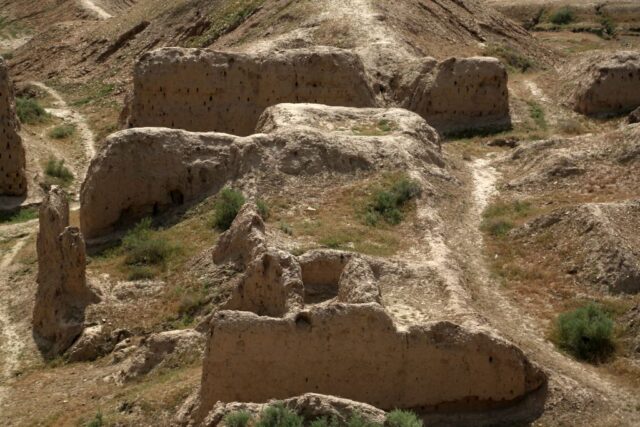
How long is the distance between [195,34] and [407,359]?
3242 cm

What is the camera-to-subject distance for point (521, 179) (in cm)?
2617

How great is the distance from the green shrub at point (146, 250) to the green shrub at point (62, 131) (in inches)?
599

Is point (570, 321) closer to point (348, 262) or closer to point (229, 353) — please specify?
point (348, 262)

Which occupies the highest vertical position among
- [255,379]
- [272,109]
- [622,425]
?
[272,109]

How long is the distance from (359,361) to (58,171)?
20455 mm

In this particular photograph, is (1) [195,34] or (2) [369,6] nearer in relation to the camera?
(2) [369,6]

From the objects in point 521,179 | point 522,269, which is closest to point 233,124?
point 521,179

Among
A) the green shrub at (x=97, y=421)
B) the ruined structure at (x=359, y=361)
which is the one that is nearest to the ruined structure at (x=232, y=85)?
the green shrub at (x=97, y=421)

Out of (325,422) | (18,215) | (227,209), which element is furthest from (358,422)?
(18,215)

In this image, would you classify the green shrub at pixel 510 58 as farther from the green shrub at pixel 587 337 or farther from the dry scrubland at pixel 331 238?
the green shrub at pixel 587 337

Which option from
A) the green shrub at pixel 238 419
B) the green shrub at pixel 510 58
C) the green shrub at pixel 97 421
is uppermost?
the green shrub at pixel 510 58

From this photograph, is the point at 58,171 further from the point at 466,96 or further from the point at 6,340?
the point at 6,340

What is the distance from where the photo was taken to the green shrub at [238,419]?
1251cm

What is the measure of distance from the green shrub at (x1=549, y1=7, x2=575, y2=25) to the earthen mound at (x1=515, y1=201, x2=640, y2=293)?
47617 millimetres
